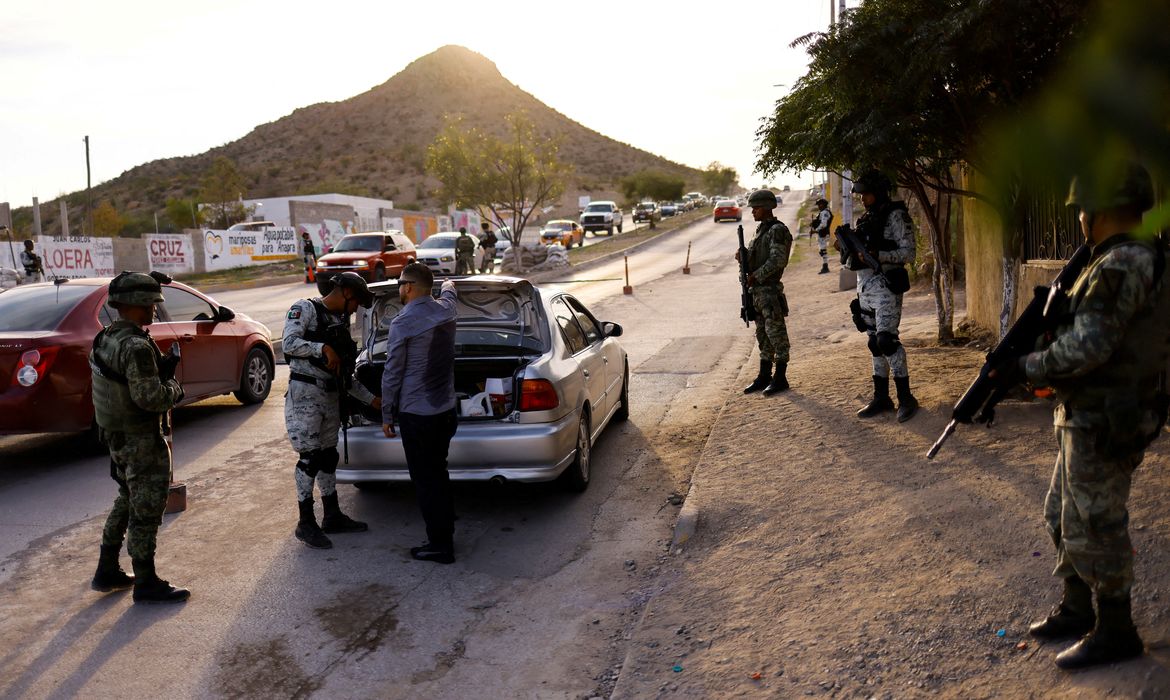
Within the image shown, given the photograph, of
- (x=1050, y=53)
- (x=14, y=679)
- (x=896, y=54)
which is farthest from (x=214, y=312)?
(x=1050, y=53)

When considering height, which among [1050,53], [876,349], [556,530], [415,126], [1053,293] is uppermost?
[415,126]

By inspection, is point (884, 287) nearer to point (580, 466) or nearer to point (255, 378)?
point (580, 466)

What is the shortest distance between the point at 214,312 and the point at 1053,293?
26.5ft

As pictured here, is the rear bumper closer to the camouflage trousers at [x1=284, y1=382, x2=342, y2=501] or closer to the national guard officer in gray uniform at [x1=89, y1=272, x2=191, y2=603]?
the camouflage trousers at [x1=284, y1=382, x2=342, y2=501]

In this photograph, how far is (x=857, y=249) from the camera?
7285 millimetres

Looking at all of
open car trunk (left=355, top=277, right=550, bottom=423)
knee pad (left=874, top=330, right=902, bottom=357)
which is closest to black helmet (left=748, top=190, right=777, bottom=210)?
knee pad (left=874, top=330, right=902, bottom=357)

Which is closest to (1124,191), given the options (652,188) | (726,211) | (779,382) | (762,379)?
(779,382)

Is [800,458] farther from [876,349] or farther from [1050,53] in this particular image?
[1050,53]

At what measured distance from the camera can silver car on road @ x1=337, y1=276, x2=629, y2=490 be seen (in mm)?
6086

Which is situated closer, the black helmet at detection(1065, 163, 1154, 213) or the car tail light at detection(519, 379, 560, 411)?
the black helmet at detection(1065, 163, 1154, 213)

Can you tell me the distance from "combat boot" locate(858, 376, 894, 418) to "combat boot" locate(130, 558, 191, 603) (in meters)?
4.96

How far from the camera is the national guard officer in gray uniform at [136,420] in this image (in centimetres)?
484

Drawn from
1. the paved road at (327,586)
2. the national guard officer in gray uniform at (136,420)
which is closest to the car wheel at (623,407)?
the paved road at (327,586)

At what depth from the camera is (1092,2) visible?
6.31m
